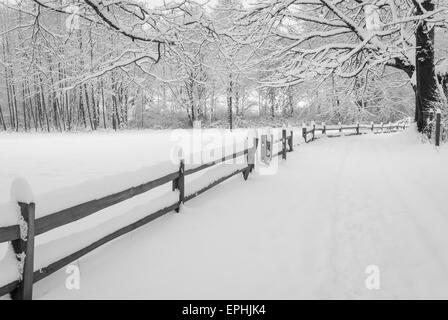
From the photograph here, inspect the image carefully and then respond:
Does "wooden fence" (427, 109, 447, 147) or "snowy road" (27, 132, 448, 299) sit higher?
"wooden fence" (427, 109, 447, 147)

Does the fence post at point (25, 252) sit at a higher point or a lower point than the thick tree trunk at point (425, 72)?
lower

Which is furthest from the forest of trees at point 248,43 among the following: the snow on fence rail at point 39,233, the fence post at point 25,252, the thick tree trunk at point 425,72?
the fence post at point 25,252

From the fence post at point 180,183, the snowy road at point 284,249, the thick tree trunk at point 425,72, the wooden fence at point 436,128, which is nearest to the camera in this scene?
the snowy road at point 284,249

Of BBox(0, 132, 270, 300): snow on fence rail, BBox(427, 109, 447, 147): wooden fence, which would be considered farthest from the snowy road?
BBox(427, 109, 447, 147): wooden fence

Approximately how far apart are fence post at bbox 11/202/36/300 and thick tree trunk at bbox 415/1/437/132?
15.5m

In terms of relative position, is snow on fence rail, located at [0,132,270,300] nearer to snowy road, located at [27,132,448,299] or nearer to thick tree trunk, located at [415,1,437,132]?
snowy road, located at [27,132,448,299]

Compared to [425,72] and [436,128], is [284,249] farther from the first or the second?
[425,72]

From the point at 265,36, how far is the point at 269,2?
1.25 meters

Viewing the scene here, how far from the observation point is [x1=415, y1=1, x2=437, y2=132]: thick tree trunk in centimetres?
1474

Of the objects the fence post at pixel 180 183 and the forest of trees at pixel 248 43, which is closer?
the fence post at pixel 180 183

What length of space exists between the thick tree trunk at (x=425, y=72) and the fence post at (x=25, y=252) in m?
15.5

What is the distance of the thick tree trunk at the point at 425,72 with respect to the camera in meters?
14.7

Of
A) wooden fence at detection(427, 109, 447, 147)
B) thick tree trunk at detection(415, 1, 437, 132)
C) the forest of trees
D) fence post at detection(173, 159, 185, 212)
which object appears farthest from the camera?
thick tree trunk at detection(415, 1, 437, 132)

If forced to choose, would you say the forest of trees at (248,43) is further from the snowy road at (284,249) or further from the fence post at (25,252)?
the fence post at (25,252)
